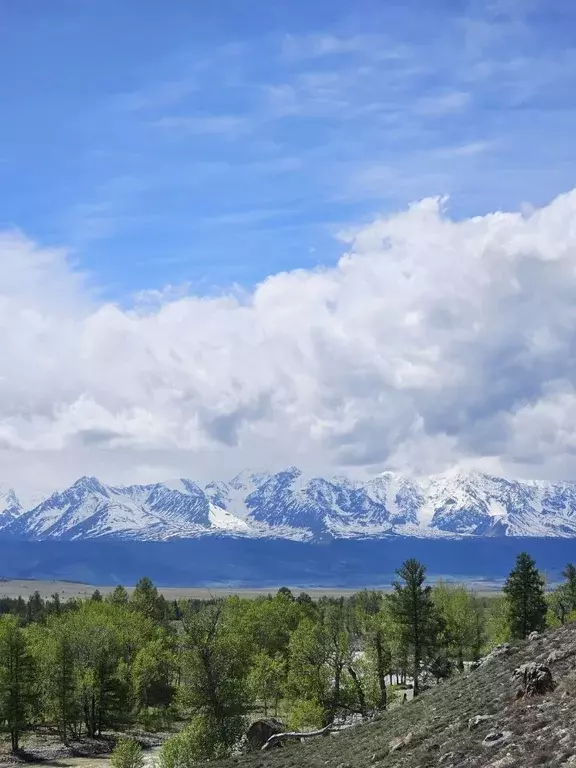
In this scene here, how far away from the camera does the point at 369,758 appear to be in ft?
123

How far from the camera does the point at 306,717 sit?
205 feet

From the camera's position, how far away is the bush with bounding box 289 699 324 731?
2461 inches

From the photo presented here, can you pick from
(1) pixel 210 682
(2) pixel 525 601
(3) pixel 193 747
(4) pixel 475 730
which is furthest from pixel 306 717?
(2) pixel 525 601

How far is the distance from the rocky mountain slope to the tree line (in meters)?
13.3

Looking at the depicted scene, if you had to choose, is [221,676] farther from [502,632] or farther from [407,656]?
[502,632]

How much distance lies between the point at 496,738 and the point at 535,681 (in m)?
5.01

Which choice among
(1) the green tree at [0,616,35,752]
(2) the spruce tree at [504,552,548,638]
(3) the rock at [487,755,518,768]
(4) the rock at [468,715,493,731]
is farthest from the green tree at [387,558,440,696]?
(3) the rock at [487,755,518,768]

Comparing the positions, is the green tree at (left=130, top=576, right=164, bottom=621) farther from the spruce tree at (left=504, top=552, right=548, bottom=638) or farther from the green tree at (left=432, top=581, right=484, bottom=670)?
the spruce tree at (left=504, top=552, right=548, bottom=638)

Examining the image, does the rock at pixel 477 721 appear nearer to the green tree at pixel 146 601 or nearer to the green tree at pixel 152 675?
the green tree at pixel 152 675

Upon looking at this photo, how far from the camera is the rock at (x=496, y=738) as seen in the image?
30514 millimetres

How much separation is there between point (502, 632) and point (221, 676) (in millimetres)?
48282

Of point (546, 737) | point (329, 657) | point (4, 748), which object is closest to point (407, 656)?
point (329, 657)

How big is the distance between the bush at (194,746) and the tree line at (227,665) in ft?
0.30

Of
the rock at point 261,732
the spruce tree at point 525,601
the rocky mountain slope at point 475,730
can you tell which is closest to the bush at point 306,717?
the rock at point 261,732
